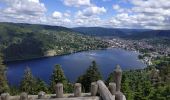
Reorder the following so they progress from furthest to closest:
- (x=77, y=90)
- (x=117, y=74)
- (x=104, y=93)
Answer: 1. (x=77, y=90)
2. (x=117, y=74)
3. (x=104, y=93)

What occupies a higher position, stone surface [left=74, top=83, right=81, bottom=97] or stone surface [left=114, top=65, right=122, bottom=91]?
stone surface [left=114, top=65, right=122, bottom=91]

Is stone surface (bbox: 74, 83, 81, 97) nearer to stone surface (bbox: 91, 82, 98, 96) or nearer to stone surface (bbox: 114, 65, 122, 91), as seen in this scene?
stone surface (bbox: 91, 82, 98, 96)

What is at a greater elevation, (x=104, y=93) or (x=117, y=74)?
(x=117, y=74)

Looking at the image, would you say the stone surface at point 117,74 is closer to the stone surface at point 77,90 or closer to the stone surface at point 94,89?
the stone surface at point 94,89

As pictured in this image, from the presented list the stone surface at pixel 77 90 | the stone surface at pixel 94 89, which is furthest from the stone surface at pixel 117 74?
the stone surface at pixel 77 90

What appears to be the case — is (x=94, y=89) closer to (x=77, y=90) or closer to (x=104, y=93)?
(x=77, y=90)

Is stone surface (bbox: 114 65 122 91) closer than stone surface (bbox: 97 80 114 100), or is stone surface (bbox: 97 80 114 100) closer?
stone surface (bbox: 97 80 114 100)

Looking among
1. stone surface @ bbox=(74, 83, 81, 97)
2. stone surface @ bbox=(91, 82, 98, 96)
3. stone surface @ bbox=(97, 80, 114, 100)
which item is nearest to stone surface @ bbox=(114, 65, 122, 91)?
stone surface @ bbox=(97, 80, 114, 100)

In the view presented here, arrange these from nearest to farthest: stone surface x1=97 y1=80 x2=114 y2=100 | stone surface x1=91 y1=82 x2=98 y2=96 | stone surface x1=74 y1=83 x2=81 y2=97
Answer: stone surface x1=97 y1=80 x2=114 y2=100
stone surface x1=74 y1=83 x2=81 y2=97
stone surface x1=91 y1=82 x2=98 y2=96

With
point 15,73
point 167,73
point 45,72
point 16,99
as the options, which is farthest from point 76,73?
point 16,99

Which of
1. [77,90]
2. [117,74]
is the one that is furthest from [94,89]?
[117,74]

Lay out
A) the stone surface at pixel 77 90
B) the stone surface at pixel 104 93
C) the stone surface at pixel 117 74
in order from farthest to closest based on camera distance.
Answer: the stone surface at pixel 77 90 → the stone surface at pixel 117 74 → the stone surface at pixel 104 93

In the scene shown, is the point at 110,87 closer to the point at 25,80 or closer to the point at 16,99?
the point at 16,99
